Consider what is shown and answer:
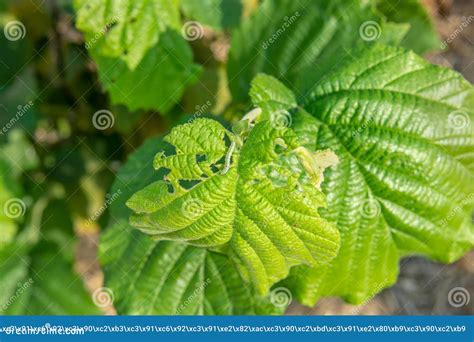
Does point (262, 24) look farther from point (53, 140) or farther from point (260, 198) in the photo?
point (53, 140)

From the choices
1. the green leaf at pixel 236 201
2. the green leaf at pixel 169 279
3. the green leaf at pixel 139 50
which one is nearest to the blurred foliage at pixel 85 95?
the green leaf at pixel 139 50

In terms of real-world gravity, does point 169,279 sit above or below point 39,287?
above

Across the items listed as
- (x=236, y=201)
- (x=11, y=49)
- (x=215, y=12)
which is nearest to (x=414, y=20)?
(x=215, y=12)

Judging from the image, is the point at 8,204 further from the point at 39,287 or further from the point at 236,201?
the point at 236,201

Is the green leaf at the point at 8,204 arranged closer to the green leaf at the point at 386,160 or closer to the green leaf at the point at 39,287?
the green leaf at the point at 39,287

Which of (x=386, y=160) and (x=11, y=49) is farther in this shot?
(x=11, y=49)

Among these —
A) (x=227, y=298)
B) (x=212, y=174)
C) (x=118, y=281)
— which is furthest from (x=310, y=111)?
(x=118, y=281)
